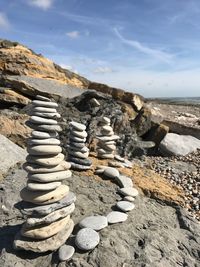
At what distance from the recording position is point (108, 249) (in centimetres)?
563

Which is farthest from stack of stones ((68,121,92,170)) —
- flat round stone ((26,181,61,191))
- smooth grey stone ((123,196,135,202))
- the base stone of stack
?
the base stone of stack

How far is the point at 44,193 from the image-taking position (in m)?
5.62

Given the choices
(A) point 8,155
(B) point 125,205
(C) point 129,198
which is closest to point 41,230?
(B) point 125,205

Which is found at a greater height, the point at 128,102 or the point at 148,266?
the point at 128,102

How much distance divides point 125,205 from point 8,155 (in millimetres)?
3674

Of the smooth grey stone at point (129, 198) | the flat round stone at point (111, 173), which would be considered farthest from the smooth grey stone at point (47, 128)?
the flat round stone at point (111, 173)

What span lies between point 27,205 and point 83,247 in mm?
1192

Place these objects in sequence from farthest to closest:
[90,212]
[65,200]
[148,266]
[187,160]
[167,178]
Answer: [187,160] < [167,178] < [90,212] < [65,200] < [148,266]

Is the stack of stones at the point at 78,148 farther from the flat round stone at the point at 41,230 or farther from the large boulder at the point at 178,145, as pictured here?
the large boulder at the point at 178,145

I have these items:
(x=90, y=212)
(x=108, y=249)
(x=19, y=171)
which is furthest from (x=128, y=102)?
(x=108, y=249)

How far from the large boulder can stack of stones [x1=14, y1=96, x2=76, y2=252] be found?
8.74 m

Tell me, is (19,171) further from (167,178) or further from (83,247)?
(167,178)

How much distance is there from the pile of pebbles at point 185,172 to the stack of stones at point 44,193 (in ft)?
13.0

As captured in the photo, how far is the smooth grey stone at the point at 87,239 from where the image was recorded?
217 inches
